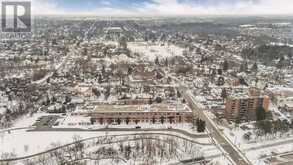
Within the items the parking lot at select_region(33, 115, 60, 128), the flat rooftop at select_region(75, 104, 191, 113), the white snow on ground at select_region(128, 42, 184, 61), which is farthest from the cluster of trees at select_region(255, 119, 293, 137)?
the white snow on ground at select_region(128, 42, 184, 61)

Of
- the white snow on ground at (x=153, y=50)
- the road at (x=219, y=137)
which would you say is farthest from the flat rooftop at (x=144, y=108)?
the white snow on ground at (x=153, y=50)

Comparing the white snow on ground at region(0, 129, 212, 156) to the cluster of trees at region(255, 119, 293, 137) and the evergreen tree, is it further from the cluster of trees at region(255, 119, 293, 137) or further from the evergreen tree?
the evergreen tree

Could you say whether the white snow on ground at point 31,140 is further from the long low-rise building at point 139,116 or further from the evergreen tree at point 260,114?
the evergreen tree at point 260,114


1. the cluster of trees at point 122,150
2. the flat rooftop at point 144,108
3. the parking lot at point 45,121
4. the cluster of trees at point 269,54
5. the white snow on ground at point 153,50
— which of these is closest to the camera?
the cluster of trees at point 122,150

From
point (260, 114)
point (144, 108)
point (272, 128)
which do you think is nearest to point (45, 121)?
point (144, 108)

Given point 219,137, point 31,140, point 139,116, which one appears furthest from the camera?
point 139,116

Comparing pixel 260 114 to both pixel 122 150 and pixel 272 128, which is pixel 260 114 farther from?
pixel 122 150
